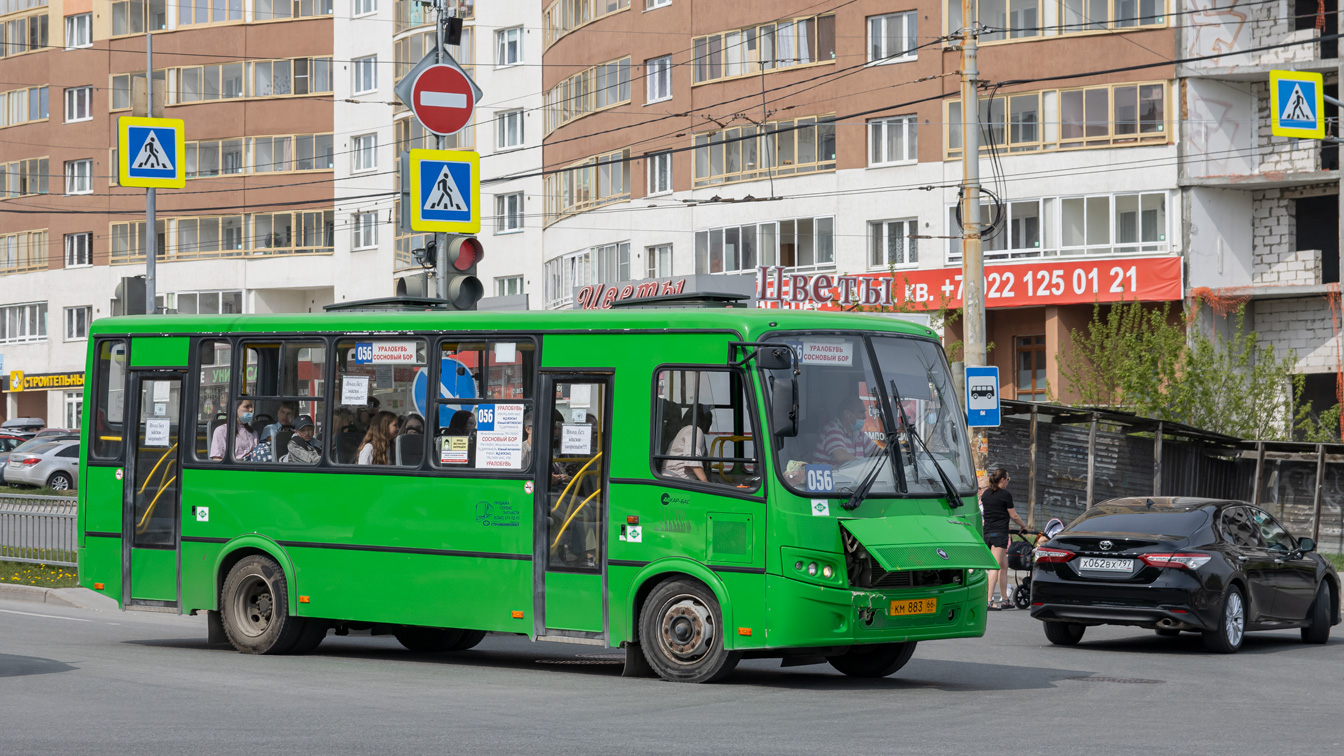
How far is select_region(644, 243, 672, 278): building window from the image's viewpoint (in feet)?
174

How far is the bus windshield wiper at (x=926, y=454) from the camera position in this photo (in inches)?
517

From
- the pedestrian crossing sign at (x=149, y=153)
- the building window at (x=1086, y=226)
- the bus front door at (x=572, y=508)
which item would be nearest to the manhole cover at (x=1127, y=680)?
the bus front door at (x=572, y=508)

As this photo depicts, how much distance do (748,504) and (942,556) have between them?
1.44 meters

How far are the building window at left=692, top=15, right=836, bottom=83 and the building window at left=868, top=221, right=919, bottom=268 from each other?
489cm

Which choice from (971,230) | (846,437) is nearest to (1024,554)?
(971,230)

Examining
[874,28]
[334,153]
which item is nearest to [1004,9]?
[874,28]

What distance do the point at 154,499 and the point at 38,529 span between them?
9.25m

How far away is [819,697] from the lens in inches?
484

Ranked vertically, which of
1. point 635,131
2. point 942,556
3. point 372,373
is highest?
point 635,131

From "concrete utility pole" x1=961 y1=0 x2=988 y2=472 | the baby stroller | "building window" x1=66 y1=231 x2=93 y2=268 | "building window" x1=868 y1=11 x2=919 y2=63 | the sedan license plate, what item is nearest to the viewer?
the sedan license plate

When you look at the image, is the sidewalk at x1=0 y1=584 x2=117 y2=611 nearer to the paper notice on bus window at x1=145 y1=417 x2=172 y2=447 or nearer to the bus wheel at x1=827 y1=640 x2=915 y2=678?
the paper notice on bus window at x1=145 y1=417 x2=172 y2=447

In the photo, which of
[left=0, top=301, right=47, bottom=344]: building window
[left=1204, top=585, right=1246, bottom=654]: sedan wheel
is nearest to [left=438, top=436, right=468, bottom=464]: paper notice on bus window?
[left=1204, top=585, right=1246, bottom=654]: sedan wheel

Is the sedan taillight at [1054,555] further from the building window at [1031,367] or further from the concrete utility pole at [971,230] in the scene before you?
the building window at [1031,367]

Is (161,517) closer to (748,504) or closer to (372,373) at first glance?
(372,373)
